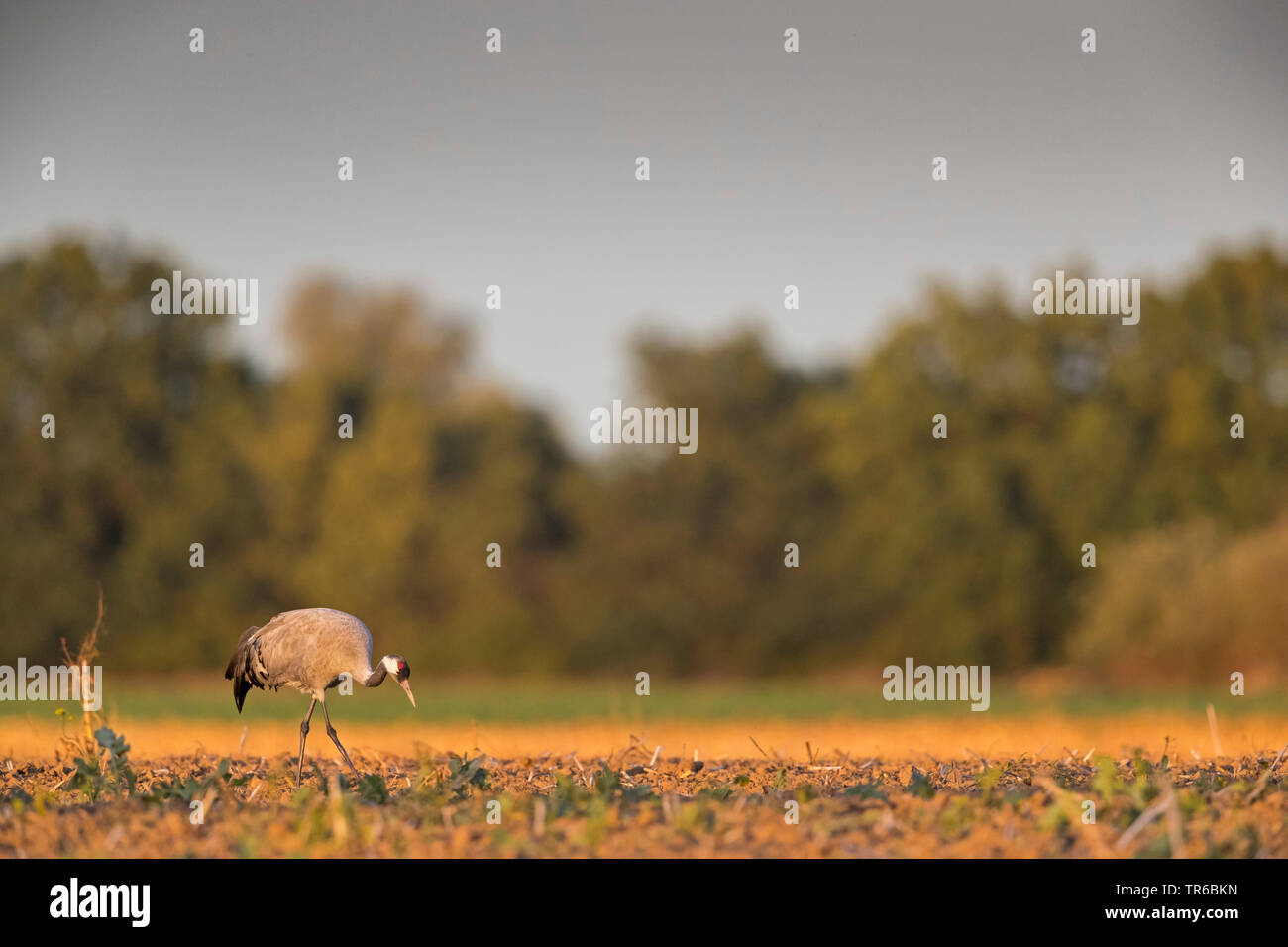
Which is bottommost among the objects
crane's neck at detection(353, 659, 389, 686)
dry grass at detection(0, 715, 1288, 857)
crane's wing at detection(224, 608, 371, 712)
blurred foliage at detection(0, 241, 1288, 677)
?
dry grass at detection(0, 715, 1288, 857)

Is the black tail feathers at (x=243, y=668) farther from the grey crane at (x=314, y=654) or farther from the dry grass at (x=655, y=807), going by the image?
the dry grass at (x=655, y=807)

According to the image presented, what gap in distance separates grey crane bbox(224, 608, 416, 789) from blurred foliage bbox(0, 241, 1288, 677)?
4361 cm

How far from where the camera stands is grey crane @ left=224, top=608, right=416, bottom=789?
35.1 feet

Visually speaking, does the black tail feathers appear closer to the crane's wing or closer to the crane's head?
the crane's wing

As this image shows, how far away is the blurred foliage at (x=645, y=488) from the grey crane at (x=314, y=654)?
4361cm

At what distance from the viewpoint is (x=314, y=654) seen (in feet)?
35.4

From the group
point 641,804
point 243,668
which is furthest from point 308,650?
point 641,804

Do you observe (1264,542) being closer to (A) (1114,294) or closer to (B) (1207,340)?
(B) (1207,340)

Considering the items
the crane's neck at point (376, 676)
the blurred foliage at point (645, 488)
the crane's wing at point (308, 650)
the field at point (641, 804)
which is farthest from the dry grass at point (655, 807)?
the blurred foliage at point (645, 488)

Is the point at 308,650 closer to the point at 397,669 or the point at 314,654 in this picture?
the point at 314,654

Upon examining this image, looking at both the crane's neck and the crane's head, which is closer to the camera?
the crane's head

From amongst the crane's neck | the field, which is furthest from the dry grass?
the crane's neck
